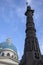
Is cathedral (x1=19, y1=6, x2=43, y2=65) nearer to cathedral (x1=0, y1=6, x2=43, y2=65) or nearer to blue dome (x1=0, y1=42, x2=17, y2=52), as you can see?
cathedral (x1=0, y1=6, x2=43, y2=65)

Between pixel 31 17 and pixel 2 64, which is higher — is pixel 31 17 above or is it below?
above

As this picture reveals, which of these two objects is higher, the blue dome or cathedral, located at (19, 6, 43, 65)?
the blue dome

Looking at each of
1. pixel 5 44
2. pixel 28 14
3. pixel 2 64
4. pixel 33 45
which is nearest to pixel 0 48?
pixel 5 44

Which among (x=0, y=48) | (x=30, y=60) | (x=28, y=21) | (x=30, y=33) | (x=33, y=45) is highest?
(x=0, y=48)

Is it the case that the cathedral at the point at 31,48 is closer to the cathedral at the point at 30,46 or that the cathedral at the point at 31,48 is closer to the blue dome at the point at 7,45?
the cathedral at the point at 30,46

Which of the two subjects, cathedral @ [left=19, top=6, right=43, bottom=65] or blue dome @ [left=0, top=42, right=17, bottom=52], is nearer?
cathedral @ [left=19, top=6, right=43, bottom=65]

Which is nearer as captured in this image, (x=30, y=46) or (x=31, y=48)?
(x=31, y=48)

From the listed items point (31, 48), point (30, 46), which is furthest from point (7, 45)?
point (31, 48)

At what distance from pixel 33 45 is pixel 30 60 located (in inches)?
65.4

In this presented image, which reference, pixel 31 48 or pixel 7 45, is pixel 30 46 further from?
pixel 7 45

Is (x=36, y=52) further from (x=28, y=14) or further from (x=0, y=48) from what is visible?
(x=0, y=48)

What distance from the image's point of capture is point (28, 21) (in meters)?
19.2

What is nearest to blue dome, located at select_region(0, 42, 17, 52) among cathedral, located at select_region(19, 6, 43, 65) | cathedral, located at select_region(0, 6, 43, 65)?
cathedral, located at select_region(0, 6, 43, 65)

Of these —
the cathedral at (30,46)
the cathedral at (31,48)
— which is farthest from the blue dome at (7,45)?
the cathedral at (31,48)
